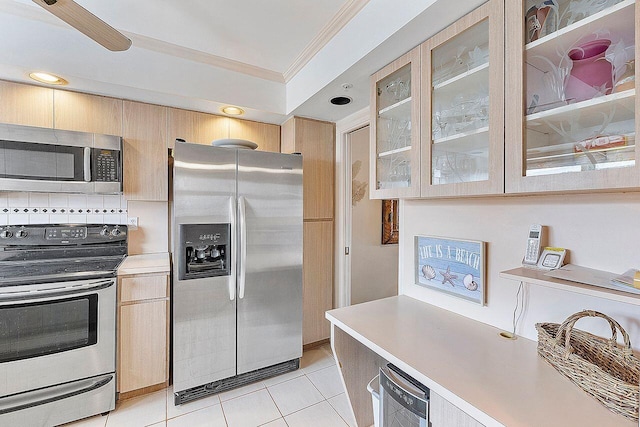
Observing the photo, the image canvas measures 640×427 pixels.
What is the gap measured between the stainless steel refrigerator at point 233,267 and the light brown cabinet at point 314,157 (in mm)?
350

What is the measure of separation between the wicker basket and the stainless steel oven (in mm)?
2407

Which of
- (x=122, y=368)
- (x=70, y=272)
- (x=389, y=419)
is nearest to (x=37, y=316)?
(x=70, y=272)

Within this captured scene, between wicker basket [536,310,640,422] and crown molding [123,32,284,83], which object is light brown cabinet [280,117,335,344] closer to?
crown molding [123,32,284,83]

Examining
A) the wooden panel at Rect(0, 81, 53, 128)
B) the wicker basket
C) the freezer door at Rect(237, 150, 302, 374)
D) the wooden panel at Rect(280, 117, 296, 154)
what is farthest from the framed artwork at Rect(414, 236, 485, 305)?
the wooden panel at Rect(0, 81, 53, 128)

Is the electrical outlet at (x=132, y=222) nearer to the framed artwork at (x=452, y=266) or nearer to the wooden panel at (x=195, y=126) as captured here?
the wooden panel at (x=195, y=126)

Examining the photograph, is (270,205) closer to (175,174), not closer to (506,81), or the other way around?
(175,174)

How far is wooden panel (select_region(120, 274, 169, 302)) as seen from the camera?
1.92 m

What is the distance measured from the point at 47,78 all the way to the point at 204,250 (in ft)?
5.10

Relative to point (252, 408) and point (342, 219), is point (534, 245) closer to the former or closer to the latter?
point (342, 219)

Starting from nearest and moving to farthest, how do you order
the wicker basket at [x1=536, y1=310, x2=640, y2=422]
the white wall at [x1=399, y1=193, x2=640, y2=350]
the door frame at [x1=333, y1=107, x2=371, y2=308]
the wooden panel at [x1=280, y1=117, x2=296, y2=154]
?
the wicker basket at [x1=536, y1=310, x2=640, y2=422], the white wall at [x1=399, y1=193, x2=640, y2=350], the wooden panel at [x1=280, y1=117, x2=296, y2=154], the door frame at [x1=333, y1=107, x2=371, y2=308]

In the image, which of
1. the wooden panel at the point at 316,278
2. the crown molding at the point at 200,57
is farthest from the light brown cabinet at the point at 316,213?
the crown molding at the point at 200,57

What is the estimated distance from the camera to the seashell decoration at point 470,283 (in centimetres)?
145

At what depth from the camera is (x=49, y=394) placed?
1693mm

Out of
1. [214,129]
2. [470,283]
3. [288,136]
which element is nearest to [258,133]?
[288,136]
